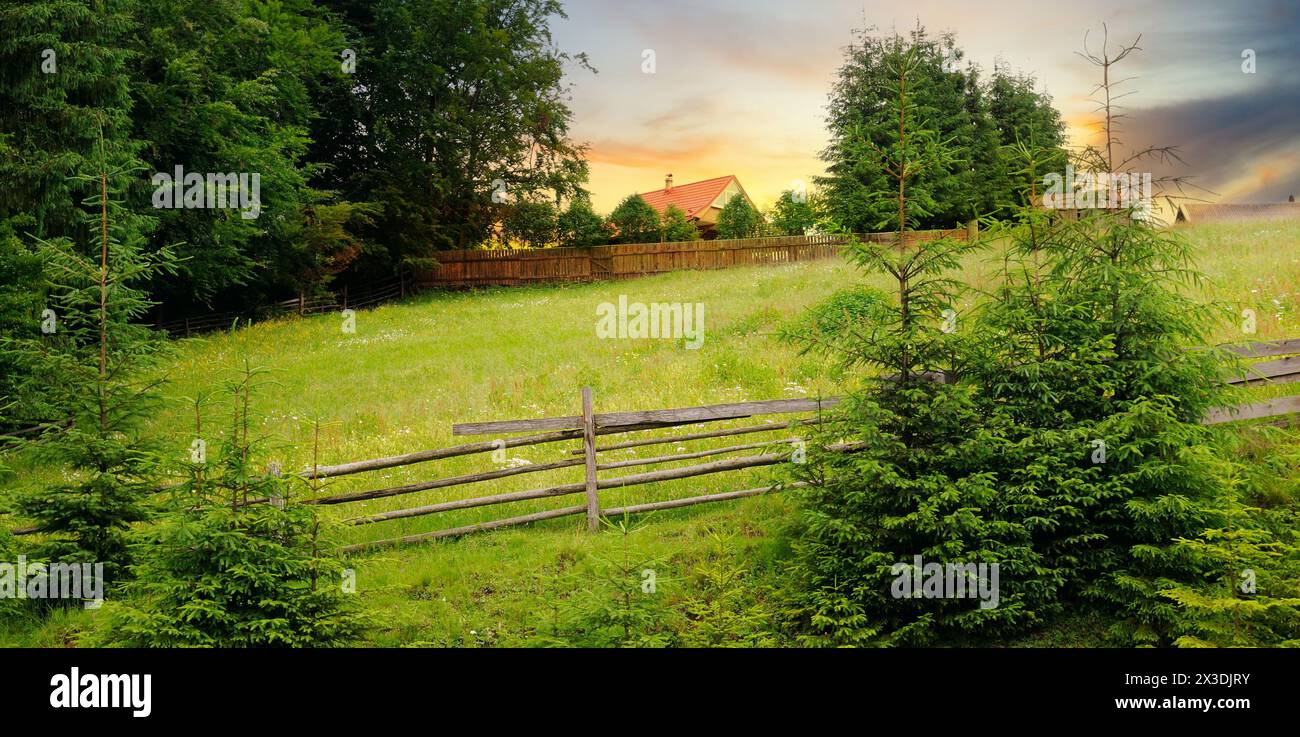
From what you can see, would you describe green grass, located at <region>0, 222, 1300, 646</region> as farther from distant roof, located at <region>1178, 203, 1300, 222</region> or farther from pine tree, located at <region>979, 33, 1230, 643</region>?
distant roof, located at <region>1178, 203, 1300, 222</region>

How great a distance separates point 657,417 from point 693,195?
3996 centimetres

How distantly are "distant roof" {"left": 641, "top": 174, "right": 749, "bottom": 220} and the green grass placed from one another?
1960cm

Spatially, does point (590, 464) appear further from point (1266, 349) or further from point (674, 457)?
point (1266, 349)

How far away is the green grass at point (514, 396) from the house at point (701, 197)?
1819 cm

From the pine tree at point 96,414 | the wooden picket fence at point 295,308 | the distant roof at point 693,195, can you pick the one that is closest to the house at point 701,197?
the distant roof at point 693,195

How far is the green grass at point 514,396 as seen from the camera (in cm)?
752

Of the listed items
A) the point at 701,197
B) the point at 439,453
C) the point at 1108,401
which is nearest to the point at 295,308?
the point at 439,453

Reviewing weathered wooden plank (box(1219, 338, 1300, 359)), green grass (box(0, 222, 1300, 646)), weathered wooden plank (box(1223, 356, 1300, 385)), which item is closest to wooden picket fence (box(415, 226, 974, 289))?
green grass (box(0, 222, 1300, 646))

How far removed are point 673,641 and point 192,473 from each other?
406 centimetres

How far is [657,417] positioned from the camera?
9500 millimetres

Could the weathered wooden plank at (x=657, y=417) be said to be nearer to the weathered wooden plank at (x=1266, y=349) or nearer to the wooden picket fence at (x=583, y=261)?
the weathered wooden plank at (x=1266, y=349)

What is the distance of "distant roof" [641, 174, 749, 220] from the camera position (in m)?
46.3

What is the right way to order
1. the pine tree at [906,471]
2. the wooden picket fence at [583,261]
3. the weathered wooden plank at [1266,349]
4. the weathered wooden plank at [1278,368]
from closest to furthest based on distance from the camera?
the pine tree at [906,471]
the weathered wooden plank at [1266,349]
the weathered wooden plank at [1278,368]
the wooden picket fence at [583,261]

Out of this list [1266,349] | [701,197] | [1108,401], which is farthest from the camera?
[701,197]
